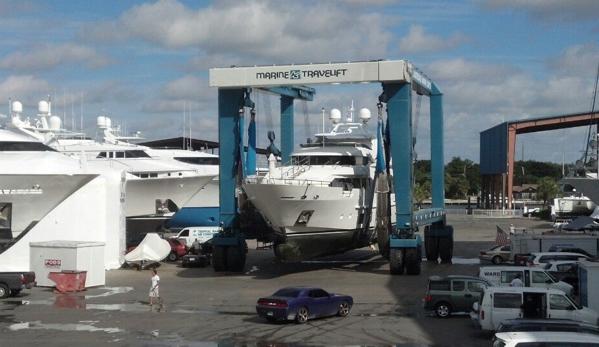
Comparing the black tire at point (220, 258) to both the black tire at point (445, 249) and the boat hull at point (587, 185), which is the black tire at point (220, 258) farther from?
the boat hull at point (587, 185)

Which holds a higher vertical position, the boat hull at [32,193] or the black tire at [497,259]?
the boat hull at [32,193]

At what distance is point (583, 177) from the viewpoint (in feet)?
88.8

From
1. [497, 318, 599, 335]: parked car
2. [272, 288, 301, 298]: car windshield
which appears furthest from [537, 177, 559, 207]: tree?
[497, 318, 599, 335]: parked car

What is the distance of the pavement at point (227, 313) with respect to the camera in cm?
1870

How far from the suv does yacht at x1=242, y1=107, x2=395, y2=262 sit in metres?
8.91

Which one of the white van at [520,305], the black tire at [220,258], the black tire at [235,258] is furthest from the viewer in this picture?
the black tire at [220,258]

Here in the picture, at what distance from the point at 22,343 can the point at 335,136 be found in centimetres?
2113

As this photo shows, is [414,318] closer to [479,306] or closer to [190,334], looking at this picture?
[479,306]

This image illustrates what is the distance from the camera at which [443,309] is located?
71.2ft

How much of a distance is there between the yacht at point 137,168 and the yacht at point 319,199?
459 inches

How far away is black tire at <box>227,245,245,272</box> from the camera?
32938 mm

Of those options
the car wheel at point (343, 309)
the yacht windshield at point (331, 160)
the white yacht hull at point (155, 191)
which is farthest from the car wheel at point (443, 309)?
the white yacht hull at point (155, 191)

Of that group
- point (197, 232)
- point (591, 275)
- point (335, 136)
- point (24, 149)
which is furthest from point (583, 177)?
point (24, 149)

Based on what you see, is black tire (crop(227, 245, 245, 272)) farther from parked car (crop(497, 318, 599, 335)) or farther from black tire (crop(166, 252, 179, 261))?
parked car (crop(497, 318, 599, 335))
